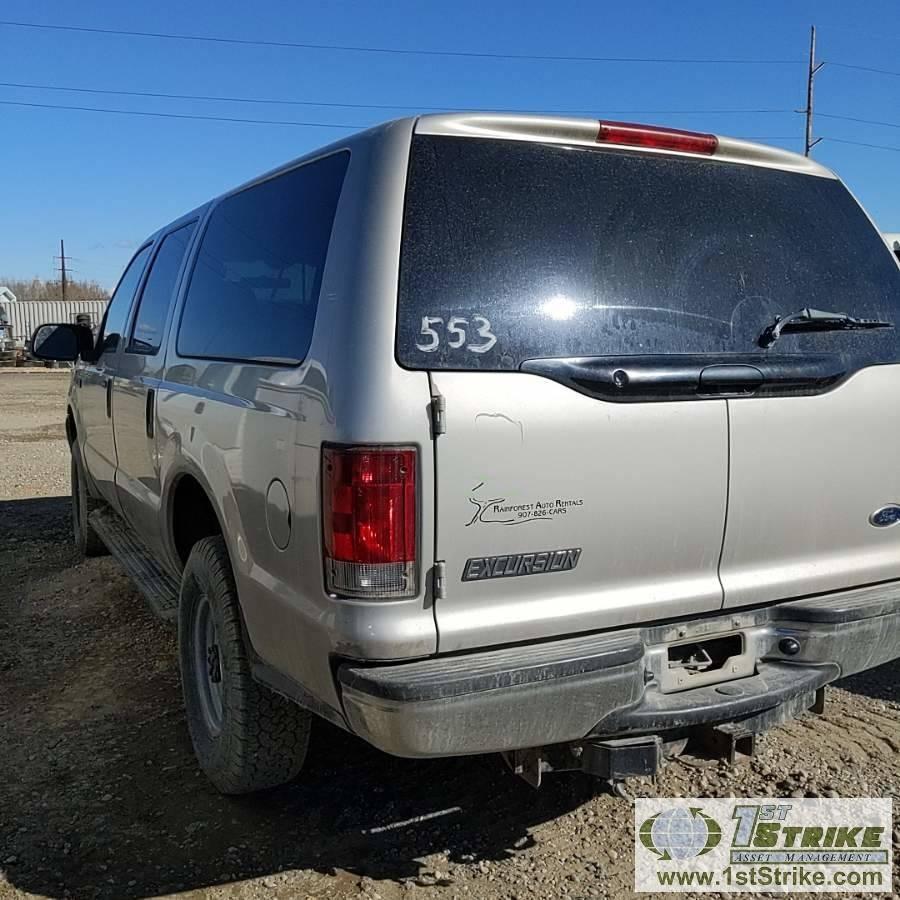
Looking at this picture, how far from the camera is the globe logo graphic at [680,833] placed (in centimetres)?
291

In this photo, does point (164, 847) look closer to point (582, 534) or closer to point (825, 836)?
point (582, 534)

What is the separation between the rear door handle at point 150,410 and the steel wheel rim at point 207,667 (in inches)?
35.8

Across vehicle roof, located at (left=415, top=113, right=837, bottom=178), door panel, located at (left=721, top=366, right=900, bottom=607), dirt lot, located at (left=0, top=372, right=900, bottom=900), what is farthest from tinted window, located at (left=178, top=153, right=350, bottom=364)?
dirt lot, located at (left=0, top=372, right=900, bottom=900)

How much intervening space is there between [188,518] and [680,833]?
2170mm

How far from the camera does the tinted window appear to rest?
2.58 metres

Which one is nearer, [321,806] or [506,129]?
[506,129]

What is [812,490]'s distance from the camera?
2.69m

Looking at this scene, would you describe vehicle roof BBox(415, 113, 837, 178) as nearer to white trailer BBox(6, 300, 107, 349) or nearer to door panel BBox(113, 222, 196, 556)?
door panel BBox(113, 222, 196, 556)

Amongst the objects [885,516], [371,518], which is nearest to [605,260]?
[371,518]

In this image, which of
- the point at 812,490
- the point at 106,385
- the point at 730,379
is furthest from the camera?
the point at 106,385

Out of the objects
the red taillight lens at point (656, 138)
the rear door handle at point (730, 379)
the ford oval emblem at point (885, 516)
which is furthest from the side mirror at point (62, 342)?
the ford oval emblem at point (885, 516)

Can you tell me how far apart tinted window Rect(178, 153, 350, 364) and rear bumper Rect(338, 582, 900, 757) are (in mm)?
967

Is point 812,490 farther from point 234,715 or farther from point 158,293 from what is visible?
point 158,293
